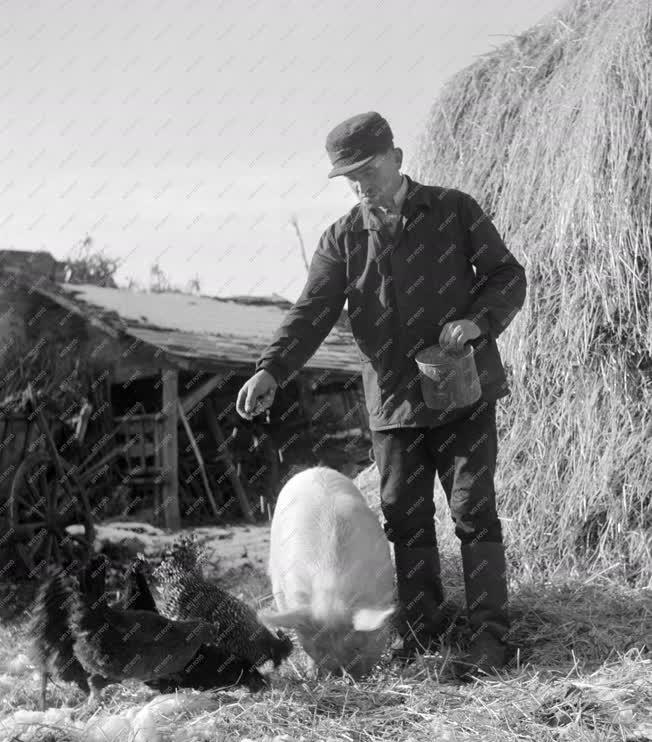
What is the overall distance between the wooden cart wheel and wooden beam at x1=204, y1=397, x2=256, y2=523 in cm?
322

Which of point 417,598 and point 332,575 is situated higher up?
point 332,575

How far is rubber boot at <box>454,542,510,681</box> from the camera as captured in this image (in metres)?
4.10

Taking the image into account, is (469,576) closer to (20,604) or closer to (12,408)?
(20,604)

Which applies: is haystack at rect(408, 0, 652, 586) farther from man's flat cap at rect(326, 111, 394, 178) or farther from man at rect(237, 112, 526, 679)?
man's flat cap at rect(326, 111, 394, 178)

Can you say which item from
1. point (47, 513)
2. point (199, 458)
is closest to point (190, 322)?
point (199, 458)

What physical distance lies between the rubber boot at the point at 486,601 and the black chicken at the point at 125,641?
4.01 feet

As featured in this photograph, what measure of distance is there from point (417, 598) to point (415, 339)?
1259mm

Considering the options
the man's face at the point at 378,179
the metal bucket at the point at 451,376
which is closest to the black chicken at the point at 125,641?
the metal bucket at the point at 451,376

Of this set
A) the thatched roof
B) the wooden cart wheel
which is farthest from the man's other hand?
the thatched roof

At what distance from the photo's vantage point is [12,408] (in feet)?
29.3

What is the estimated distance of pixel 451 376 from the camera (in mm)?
3975

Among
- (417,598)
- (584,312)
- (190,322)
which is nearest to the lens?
(417,598)

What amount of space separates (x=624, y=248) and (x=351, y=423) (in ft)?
30.3

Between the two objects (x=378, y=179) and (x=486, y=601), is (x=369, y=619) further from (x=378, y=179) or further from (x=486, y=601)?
(x=378, y=179)
